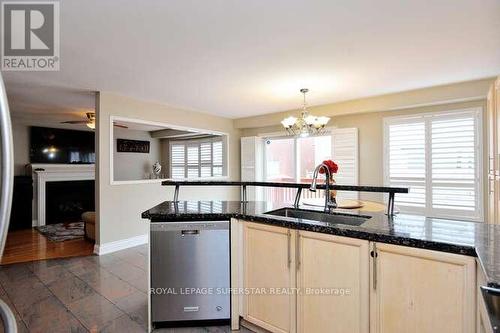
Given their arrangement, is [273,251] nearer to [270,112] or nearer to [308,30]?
[308,30]

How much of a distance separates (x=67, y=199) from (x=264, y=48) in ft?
20.1

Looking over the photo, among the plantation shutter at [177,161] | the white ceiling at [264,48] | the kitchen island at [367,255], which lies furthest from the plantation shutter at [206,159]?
the kitchen island at [367,255]

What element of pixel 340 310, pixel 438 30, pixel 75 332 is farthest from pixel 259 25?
pixel 75 332

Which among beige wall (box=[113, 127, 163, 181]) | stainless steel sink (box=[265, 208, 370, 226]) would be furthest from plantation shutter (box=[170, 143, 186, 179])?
stainless steel sink (box=[265, 208, 370, 226])

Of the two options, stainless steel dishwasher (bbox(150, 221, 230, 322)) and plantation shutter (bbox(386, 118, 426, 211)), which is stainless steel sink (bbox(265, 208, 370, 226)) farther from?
plantation shutter (bbox(386, 118, 426, 211))

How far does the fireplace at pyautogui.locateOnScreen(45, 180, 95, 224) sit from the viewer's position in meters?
5.96

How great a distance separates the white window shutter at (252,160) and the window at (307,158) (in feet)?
0.55

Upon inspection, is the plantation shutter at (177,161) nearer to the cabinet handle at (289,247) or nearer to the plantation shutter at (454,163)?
the cabinet handle at (289,247)

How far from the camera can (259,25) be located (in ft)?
6.95

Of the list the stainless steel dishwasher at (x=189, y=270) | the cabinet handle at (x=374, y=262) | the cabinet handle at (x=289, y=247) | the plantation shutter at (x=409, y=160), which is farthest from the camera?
the plantation shutter at (x=409, y=160)

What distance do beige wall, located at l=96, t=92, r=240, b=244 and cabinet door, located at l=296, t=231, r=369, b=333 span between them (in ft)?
10.9

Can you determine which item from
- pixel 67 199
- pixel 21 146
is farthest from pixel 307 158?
pixel 21 146

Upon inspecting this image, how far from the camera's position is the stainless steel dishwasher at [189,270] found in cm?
201

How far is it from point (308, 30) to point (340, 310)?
2104mm
